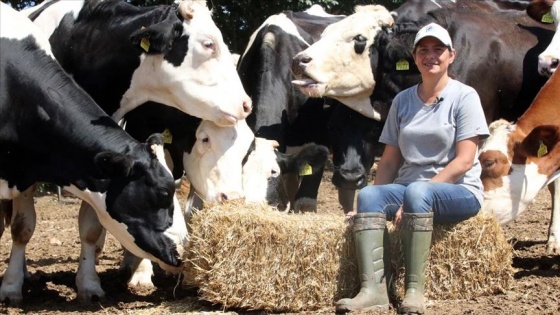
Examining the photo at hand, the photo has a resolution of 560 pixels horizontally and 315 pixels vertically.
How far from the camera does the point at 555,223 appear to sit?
9.46m

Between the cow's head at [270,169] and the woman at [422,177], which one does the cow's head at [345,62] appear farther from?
the woman at [422,177]

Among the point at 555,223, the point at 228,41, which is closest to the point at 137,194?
the point at 555,223

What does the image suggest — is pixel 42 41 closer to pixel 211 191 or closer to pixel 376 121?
pixel 211 191

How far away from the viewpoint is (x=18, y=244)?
301 inches

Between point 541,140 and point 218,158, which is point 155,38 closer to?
point 218,158

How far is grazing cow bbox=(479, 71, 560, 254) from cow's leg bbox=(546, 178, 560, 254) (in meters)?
1.79

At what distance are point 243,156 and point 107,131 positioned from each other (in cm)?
144

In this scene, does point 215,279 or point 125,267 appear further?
point 125,267

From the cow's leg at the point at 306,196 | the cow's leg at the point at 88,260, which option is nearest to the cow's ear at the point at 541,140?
the cow's leg at the point at 306,196

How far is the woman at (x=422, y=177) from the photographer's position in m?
5.98

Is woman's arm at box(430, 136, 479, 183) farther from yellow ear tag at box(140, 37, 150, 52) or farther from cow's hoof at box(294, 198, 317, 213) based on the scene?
cow's hoof at box(294, 198, 317, 213)

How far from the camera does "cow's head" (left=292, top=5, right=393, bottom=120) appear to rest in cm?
873

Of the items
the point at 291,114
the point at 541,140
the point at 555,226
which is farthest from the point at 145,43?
the point at 555,226

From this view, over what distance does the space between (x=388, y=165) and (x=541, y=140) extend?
1495 mm
